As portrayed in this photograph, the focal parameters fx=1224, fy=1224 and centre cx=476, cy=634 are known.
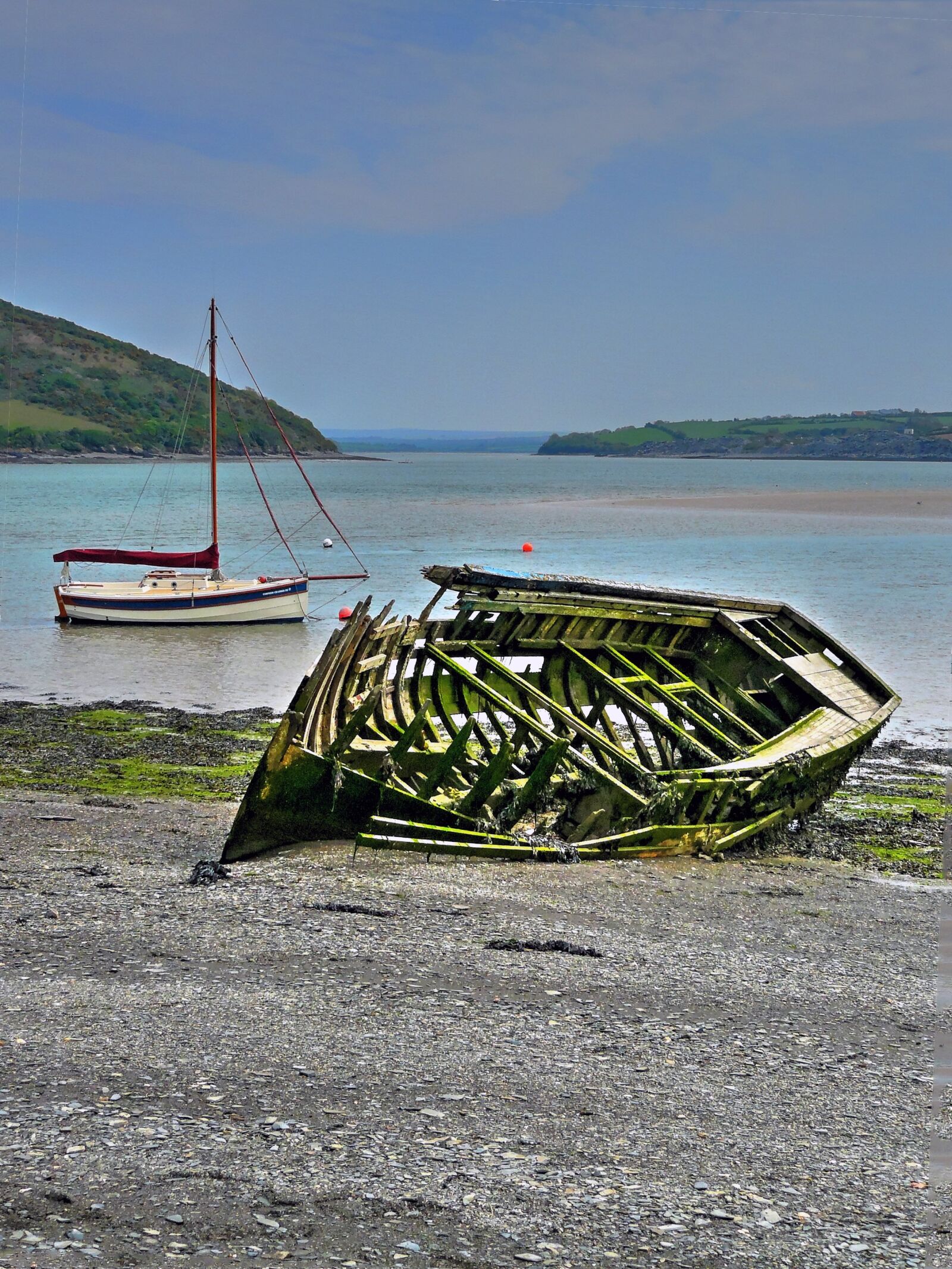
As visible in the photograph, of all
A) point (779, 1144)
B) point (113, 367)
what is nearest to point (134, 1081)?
point (779, 1144)

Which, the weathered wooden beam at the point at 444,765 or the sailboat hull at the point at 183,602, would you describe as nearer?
the weathered wooden beam at the point at 444,765

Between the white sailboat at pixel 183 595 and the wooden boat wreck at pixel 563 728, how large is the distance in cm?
1961

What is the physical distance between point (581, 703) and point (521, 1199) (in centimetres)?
1133

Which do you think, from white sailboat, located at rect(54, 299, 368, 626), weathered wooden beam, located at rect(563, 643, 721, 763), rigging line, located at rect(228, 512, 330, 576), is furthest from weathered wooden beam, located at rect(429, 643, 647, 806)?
rigging line, located at rect(228, 512, 330, 576)

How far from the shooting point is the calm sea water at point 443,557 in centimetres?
3084

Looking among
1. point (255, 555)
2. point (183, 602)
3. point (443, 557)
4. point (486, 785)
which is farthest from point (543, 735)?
point (255, 555)

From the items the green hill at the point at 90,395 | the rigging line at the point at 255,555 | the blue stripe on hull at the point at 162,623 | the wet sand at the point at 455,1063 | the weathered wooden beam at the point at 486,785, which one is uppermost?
the green hill at the point at 90,395

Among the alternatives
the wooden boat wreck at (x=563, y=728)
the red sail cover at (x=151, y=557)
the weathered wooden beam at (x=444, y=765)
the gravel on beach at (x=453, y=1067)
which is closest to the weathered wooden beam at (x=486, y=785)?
the wooden boat wreck at (x=563, y=728)

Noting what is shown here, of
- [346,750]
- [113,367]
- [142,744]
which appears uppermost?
[113,367]

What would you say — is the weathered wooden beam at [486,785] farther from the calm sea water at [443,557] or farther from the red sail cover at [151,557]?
the red sail cover at [151,557]

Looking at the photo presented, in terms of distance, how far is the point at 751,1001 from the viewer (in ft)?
32.3

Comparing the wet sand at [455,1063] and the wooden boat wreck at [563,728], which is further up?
the wooden boat wreck at [563,728]

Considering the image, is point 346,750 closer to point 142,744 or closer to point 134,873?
point 134,873

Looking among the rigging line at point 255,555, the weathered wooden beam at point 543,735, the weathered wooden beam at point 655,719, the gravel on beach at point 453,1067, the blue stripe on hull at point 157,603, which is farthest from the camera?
the rigging line at point 255,555
